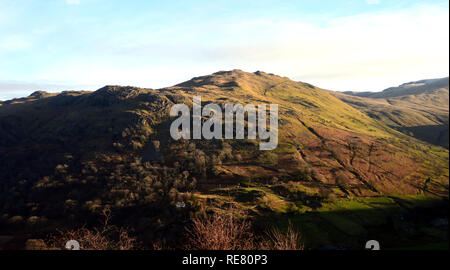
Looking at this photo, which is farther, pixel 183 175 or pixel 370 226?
pixel 183 175

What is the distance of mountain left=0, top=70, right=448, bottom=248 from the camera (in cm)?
7644

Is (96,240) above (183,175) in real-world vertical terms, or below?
above

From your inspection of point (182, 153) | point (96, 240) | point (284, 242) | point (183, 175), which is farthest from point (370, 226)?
point (96, 240)

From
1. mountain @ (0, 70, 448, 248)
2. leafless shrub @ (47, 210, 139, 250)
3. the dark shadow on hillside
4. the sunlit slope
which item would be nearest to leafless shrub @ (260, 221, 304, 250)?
the dark shadow on hillside

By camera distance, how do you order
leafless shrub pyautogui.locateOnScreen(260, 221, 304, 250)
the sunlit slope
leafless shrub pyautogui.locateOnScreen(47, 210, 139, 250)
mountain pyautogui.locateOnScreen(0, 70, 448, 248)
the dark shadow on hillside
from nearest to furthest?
1. leafless shrub pyautogui.locateOnScreen(260, 221, 304, 250)
2. leafless shrub pyautogui.locateOnScreen(47, 210, 139, 250)
3. the dark shadow on hillside
4. mountain pyautogui.locateOnScreen(0, 70, 448, 248)
5. the sunlit slope

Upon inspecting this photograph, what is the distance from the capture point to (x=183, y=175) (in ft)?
323

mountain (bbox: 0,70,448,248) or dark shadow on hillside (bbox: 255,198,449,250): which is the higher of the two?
mountain (bbox: 0,70,448,248)

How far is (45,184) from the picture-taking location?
9719 centimetres

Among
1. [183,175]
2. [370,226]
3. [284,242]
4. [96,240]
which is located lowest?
[370,226]

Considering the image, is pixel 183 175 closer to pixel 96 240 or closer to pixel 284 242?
pixel 284 242

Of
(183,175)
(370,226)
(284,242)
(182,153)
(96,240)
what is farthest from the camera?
(182,153)

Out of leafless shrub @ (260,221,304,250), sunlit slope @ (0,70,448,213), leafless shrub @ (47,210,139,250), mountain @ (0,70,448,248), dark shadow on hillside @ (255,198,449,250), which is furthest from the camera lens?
sunlit slope @ (0,70,448,213)

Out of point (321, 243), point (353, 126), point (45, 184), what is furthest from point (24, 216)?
point (353, 126)

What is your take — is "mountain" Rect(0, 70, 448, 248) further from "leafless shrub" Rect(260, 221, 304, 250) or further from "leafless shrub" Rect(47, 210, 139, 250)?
"leafless shrub" Rect(260, 221, 304, 250)
